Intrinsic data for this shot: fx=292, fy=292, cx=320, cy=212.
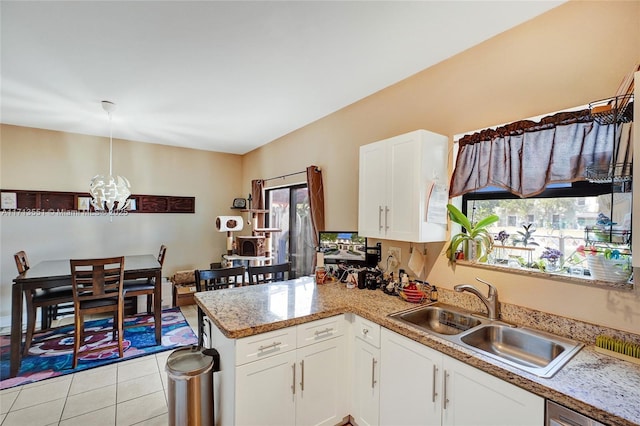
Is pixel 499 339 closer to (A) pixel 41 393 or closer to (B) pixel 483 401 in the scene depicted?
(B) pixel 483 401

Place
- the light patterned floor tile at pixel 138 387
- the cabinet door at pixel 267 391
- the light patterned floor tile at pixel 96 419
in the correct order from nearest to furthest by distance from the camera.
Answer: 1. the cabinet door at pixel 267 391
2. the light patterned floor tile at pixel 96 419
3. the light patterned floor tile at pixel 138 387

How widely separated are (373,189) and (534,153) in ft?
3.42

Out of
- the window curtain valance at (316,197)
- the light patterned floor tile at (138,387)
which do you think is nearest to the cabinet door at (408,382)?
the window curtain valance at (316,197)

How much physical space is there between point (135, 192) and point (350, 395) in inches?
173

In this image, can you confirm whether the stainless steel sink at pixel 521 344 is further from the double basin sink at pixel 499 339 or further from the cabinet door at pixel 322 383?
the cabinet door at pixel 322 383

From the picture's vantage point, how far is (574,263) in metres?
1.66

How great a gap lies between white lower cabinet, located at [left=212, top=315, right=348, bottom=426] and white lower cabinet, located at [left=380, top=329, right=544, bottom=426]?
333 mm

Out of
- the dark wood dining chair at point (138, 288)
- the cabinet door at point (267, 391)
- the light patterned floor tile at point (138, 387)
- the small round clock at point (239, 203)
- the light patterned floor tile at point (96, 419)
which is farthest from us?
the small round clock at point (239, 203)

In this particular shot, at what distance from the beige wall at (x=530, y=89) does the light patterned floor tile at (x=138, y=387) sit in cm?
236

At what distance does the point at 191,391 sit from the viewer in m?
1.75

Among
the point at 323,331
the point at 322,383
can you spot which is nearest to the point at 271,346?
the point at 323,331

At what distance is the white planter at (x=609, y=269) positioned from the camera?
54.2 inches

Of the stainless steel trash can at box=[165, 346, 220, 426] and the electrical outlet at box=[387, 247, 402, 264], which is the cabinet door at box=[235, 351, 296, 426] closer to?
the stainless steel trash can at box=[165, 346, 220, 426]

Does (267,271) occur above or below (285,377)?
above
